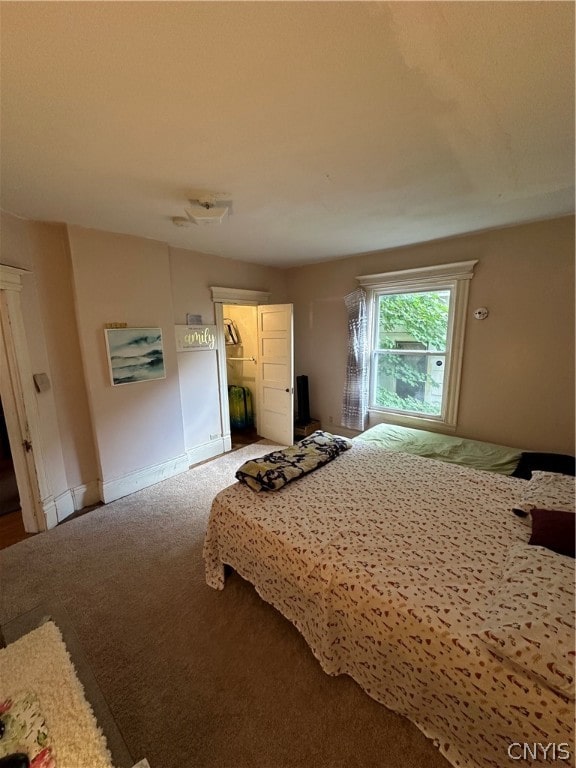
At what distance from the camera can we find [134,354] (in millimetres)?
2922

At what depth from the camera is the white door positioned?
388cm

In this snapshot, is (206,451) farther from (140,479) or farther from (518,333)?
(518,333)

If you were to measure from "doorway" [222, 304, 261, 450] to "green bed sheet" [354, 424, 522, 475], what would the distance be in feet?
7.54

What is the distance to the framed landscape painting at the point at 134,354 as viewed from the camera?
110 inches

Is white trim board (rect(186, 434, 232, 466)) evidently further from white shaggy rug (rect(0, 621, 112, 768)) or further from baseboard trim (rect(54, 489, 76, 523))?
white shaggy rug (rect(0, 621, 112, 768))

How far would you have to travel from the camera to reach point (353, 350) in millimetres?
3855

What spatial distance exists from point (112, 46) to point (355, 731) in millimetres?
2680

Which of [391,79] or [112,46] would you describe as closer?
[112,46]

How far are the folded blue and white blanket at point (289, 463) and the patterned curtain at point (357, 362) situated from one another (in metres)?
1.34

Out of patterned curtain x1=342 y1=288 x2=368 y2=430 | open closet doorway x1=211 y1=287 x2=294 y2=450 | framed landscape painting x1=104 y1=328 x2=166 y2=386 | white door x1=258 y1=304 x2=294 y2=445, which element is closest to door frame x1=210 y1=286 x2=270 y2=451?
open closet doorway x1=211 y1=287 x2=294 y2=450

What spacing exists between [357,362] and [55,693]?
141 inches

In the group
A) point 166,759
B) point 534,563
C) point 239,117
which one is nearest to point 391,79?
point 239,117

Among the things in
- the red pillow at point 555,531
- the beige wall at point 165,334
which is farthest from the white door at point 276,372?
the red pillow at point 555,531

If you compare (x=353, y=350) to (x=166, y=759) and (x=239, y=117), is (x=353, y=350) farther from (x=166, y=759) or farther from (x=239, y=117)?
(x=166, y=759)
